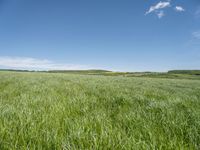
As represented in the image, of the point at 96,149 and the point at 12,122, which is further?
the point at 12,122

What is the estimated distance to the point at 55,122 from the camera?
2.42 meters

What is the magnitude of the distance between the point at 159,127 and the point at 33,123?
6.00ft

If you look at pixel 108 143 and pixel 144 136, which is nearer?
pixel 108 143

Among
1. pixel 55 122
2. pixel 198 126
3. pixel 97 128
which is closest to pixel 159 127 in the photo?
pixel 198 126

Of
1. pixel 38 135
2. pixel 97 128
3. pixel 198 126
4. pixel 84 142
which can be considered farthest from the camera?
pixel 198 126

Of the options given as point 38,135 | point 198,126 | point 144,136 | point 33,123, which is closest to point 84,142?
point 38,135

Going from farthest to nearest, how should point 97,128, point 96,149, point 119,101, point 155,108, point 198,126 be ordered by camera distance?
point 119,101
point 155,108
point 198,126
point 97,128
point 96,149

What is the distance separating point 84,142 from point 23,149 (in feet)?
2.03

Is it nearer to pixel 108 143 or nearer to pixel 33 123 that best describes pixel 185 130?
pixel 108 143

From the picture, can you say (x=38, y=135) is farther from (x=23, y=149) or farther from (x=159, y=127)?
(x=159, y=127)

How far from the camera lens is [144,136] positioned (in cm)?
193

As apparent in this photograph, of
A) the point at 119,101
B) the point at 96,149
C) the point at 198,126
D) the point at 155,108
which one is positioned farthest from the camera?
the point at 119,101

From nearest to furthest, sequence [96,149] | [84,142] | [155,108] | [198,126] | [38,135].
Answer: [96,149] < [84,142] < [38,135] < [198,126] < [155,108]

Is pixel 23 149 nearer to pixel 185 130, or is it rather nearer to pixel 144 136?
pixel 144 136
